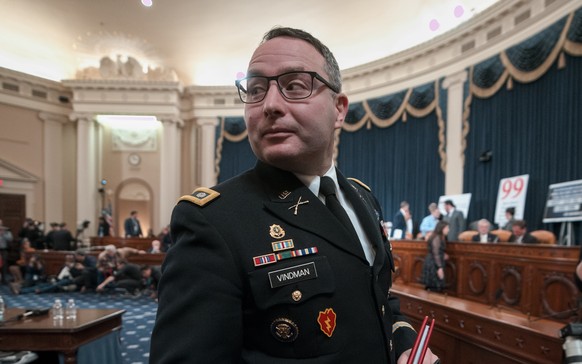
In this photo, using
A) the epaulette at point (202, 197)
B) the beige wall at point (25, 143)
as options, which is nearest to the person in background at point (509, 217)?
the epaulette at point (202, 197)

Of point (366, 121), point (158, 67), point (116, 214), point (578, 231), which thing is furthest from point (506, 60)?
point (116, 214)

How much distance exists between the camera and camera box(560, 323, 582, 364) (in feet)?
4.50

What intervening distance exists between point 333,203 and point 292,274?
10.6 inches

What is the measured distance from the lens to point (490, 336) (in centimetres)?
263

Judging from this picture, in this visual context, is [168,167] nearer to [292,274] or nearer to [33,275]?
[33,275]

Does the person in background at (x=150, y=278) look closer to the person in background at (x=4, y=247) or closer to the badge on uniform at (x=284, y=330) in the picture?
the person in background at (x=4, y=247)

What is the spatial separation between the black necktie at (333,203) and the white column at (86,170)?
14.3m

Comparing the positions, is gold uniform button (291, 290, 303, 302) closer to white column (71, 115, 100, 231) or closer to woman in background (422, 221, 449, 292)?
woman in background (422, 221, 449, 292)

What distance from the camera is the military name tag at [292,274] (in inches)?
31.1

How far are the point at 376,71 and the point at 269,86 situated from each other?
10891mm

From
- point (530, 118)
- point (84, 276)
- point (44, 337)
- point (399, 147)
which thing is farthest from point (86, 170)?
point (530, 118)

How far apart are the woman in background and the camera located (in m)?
4.01

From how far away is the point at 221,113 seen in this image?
14.0m

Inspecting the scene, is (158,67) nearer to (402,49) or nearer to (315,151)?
(402,49)
